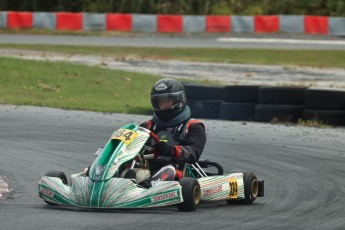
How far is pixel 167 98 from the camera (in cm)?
852

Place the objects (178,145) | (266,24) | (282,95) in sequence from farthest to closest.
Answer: (266,24), (282,95), (178,145)

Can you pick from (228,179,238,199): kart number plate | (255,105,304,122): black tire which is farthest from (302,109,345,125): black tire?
(228,179,238,199): kart number plate

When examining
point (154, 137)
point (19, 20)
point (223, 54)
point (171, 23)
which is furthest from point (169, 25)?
point (154, 137)

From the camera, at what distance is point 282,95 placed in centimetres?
1486

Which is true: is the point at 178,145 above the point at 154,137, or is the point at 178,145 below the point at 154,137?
below

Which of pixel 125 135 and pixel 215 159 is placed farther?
pixel 215 159

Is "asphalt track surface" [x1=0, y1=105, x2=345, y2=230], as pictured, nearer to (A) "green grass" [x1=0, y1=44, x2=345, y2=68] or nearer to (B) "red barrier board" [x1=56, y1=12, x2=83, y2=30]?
(A) "green grass" [x1=0, y1=44, x2=345, y2=68]

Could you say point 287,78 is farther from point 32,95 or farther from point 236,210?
point 236,210

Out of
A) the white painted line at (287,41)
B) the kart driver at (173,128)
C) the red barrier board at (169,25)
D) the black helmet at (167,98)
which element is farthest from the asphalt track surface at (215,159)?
the red barrier board at (169,25)

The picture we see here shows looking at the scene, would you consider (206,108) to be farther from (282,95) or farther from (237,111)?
(282,95)

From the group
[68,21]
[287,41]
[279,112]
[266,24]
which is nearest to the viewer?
[279,112]

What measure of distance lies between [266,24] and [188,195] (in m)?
24.7

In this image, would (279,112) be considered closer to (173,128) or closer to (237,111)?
(237,111)

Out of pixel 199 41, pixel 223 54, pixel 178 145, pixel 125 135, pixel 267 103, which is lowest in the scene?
pixel 199 41
